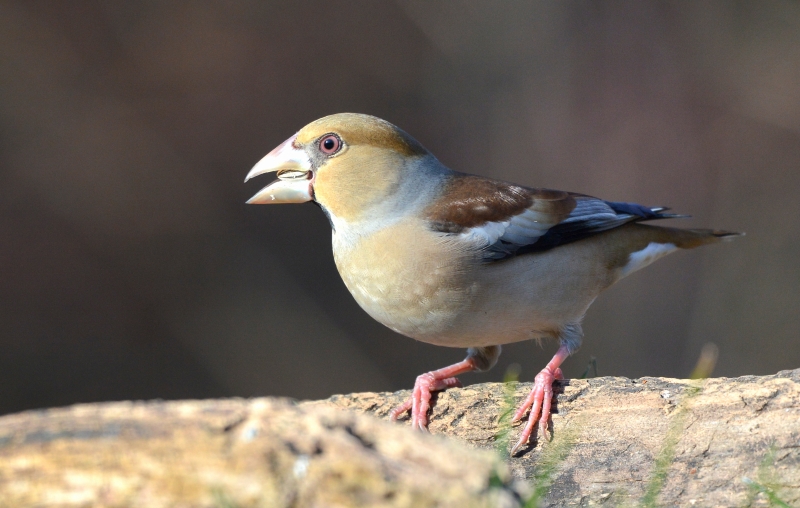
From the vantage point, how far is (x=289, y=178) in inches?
163

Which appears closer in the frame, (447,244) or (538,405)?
(538,405)

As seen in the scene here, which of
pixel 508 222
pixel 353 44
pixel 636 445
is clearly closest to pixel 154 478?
pixel 636 445

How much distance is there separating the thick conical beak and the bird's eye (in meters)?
0.10

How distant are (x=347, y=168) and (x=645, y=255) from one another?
172 centimetres

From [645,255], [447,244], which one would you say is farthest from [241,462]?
[645,255]

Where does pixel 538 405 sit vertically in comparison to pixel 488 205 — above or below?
below

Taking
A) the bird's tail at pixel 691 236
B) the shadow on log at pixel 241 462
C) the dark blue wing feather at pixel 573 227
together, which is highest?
the dark blue wing feather at pixel 573 227

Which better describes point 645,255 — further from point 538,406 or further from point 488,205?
point 538,406

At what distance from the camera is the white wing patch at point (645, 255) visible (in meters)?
4.55

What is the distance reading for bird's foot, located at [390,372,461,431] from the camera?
3711mm

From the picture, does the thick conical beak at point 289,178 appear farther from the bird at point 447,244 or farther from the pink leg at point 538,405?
the pink leg at point 538,405

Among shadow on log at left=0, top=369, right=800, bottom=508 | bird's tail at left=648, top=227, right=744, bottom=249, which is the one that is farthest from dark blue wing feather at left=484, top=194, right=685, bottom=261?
shadow on log at left=0, top=369, right=800, bottom=508

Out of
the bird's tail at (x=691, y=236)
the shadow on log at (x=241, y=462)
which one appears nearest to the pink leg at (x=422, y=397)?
the shadow on log at (x=241, y=462)

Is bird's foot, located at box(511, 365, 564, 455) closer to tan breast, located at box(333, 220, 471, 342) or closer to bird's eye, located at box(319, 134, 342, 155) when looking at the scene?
tan breast, located at box(333, 220, 471, 342)
